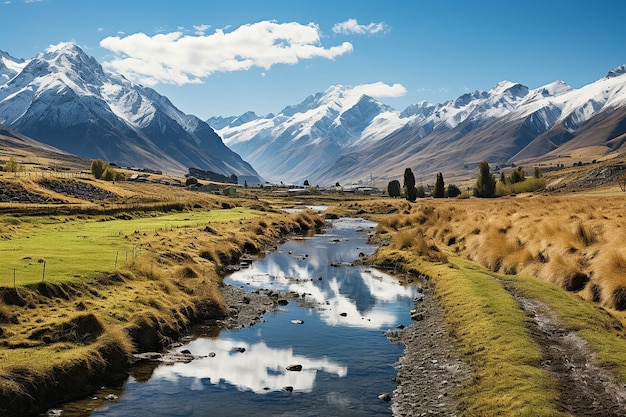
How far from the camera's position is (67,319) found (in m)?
27.6

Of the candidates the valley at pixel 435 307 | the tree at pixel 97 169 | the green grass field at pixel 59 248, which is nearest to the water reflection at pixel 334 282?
the valley at pixel 435 307

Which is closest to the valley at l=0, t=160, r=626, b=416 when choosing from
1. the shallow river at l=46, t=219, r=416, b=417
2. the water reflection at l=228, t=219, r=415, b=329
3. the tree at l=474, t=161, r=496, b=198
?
the shallow river at l=46, t=219, r=416, b=417

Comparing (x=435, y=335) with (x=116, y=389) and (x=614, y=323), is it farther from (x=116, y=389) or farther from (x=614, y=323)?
(x=116, y=389)

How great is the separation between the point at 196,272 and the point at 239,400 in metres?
22.3

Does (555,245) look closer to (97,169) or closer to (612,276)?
(612,276)

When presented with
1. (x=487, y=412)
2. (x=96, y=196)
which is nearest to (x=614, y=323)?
(x=487, y=412)

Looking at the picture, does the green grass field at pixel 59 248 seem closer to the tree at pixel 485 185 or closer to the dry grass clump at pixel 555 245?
the dry grass clump at pixel 555 245

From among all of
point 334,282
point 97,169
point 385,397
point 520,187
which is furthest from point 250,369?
point 97,169

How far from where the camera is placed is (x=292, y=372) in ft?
89.5

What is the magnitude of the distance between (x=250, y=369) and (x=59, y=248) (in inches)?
1037

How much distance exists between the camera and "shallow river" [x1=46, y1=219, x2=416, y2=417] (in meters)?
23.0

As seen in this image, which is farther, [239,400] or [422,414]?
[239,400]

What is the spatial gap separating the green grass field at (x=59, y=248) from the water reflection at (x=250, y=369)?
10981 millimetres

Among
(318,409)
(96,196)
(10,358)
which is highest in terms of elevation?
(96,196)
